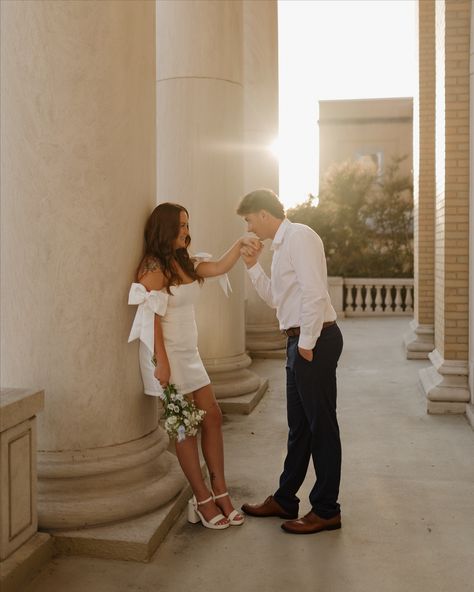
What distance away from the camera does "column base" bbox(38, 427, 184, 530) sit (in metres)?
4.27

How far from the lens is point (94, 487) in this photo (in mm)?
4391

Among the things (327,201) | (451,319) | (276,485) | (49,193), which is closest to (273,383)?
(451,319)

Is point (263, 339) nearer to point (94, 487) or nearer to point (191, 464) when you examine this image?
point (191, 464)

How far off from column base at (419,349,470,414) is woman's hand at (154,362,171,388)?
456 cm

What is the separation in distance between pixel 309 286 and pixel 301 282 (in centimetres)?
6

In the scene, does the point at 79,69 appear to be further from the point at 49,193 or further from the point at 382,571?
the point at 382,571

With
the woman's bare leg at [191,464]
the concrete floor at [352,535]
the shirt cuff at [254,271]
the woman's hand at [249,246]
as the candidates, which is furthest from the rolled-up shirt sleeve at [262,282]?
the concrete floor at [352,535]

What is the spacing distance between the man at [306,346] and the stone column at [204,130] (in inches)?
136

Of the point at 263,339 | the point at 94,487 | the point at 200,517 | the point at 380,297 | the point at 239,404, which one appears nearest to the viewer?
the point at 94,487

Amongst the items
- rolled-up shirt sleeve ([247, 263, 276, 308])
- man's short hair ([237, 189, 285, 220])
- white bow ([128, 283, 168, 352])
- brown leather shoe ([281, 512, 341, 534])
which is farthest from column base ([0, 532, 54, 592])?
man's short hair ([237, 189, 285, 220])

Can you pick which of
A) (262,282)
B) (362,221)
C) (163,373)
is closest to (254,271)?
(262,282)

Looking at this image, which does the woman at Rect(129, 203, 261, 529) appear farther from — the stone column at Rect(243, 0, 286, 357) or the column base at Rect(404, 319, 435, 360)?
the column base at Rect(404, 319, 435, 360)

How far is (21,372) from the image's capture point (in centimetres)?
429

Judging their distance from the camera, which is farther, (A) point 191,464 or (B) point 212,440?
(B) point 212,440
